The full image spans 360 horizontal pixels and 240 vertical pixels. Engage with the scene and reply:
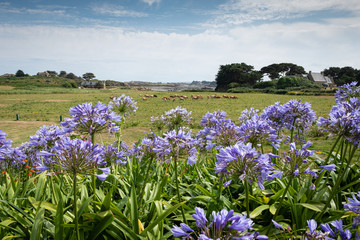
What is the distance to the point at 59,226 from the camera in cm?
245

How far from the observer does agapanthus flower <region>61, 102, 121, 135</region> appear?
9.81 feet

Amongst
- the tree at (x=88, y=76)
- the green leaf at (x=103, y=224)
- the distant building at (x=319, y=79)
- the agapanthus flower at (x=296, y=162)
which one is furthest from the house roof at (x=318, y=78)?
the tree at (x=88, y=76)

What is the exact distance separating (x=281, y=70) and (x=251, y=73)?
66.2ft

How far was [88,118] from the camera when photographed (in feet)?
9.84

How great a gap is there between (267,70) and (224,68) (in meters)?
18.6

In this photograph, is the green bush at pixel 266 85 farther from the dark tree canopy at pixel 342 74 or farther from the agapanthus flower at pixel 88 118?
the agapanthus flower at pixel 88 118

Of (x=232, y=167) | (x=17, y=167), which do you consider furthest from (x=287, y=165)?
(x=17, y=167)

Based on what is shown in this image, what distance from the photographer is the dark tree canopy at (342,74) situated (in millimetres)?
82912

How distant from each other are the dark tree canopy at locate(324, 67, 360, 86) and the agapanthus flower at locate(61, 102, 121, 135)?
95870 millimetres

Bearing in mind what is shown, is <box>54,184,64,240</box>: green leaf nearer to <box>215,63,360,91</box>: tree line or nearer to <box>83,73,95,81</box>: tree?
<box>215,63,360,91</box>: tree line

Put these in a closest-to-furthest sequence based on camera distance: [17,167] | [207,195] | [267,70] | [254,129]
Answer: [254,129] → [207,195] → [17,167] → [267,70]

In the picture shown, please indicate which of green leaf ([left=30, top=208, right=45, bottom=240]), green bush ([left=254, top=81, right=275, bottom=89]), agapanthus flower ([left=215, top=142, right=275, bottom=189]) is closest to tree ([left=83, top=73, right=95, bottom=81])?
green bush ([left=254, top=81, right=275, bottom=89])

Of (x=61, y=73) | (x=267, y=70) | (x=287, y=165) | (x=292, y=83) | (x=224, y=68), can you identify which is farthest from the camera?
(x=61, y=73)

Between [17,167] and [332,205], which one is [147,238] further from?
[17,167]
